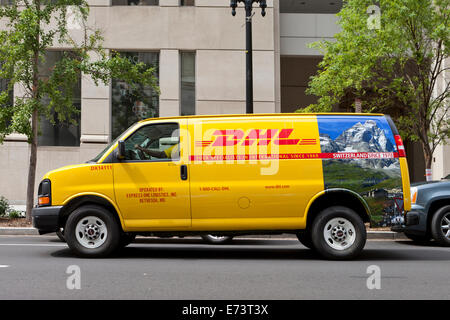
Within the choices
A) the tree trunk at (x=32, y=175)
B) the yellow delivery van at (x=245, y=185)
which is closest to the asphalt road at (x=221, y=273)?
the yellow delivery van at (x=245, y=185)

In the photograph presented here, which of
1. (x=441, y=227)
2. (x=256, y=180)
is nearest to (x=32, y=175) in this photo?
(x=256, y=180)

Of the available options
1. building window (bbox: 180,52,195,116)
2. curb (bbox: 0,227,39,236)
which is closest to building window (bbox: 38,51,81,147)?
building window (bbox: 180,52,195,116)

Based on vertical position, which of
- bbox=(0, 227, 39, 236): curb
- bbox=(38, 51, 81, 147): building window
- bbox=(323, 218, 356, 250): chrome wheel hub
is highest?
bbox=(38, 51, 81, 147): building window

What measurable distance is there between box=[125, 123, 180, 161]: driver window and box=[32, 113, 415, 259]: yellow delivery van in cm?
3

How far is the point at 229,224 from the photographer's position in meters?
7.88

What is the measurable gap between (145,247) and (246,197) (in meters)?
2.92

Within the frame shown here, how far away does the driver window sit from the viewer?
8.11 m

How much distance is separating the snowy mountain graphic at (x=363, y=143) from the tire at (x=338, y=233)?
2.84ft

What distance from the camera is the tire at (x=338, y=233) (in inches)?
308

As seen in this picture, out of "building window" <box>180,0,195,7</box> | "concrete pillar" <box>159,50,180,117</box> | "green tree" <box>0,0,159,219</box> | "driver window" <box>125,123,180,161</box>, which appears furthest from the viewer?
"building window" <box>180,0,195,7</box>

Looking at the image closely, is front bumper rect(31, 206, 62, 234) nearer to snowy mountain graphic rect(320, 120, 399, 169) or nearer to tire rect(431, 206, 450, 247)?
snowy mountain graphic rect(320, 120, 399, 169)

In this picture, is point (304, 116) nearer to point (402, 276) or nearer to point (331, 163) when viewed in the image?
point (331, 163)

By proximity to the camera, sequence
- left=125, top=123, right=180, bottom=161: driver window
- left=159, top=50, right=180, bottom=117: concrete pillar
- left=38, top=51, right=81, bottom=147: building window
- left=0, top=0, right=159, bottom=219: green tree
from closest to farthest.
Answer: left=125, top=123, right=180, bottom=161: driver window < left=0, top=0, right=159, bottom=219: green tree < left=38, top=51, right=81, bottom=147: building window < left=159, top=50, right=180, bottom=117: concrete pillar
